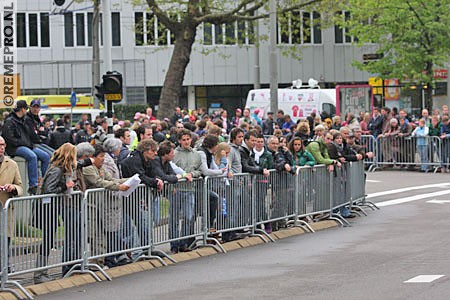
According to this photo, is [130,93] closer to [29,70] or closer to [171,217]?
[29,70]

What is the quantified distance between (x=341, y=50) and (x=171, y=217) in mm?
46533

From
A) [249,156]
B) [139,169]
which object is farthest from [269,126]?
[139,169]

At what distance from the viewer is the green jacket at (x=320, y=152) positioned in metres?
18.5

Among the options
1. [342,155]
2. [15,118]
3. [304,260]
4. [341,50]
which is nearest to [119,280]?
[304,260]

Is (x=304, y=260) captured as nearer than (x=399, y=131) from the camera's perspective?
Yes

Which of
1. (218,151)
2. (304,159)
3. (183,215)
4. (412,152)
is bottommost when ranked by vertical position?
(183,215)

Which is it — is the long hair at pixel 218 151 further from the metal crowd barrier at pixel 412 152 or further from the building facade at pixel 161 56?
the building facade at pixel 161 56

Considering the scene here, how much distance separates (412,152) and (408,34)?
14204mm

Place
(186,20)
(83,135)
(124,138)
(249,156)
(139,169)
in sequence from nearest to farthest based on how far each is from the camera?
(139,169)
(124,138)
(249,156)
(83,135)
(186,20)

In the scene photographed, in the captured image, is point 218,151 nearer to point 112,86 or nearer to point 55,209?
point 112,86

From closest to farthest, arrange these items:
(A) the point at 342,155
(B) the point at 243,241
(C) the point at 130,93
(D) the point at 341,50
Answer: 1. (B) the point at 243,241
2. (A) the point at 342,155
3. (C) the point at 130,93
4. (D) the point at 341,50

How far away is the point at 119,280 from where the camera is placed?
12656 mm

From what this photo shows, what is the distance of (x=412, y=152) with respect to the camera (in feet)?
100

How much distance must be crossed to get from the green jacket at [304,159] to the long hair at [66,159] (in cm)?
677
